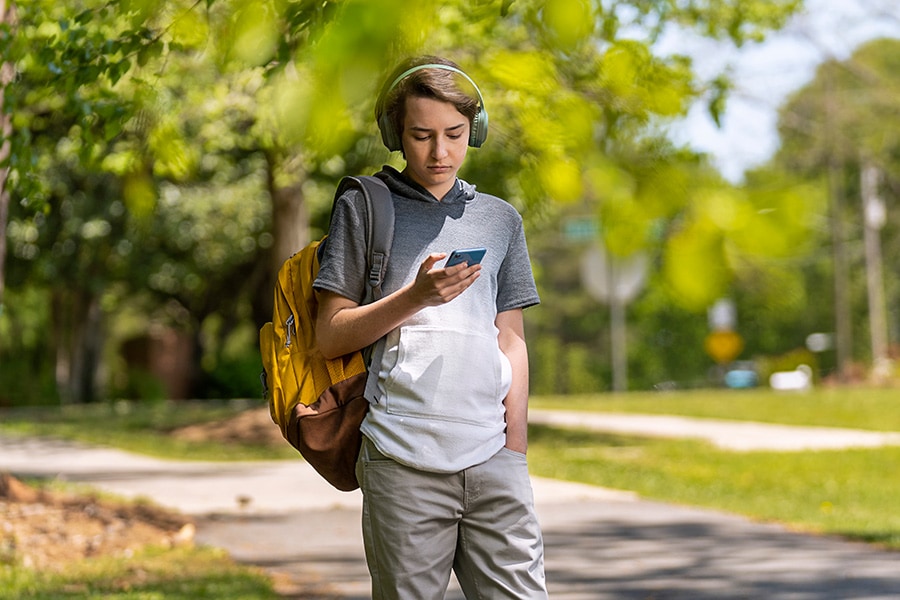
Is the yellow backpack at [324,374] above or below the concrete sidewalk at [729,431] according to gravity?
above

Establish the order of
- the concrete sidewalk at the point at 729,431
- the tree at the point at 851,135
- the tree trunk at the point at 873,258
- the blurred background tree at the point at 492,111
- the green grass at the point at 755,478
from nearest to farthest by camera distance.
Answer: the blurred background tree at the point at 492,111
the green grass at the point at 755,478
the tree at the point at 851,135
the concrete sidewalk at the point at 729,431
the tree trunk at the point at 873,258

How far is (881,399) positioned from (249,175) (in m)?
11.2

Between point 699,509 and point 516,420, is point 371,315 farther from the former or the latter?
point 699,509

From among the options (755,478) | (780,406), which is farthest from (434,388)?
(780,406)

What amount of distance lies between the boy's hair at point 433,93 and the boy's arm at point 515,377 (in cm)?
47

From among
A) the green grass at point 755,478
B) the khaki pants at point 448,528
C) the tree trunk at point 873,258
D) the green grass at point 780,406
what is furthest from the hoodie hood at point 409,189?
the tree trunk at point 873,258

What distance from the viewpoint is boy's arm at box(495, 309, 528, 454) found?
2967 mm

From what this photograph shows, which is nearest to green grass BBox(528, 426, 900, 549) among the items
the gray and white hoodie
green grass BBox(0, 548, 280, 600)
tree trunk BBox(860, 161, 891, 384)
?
green grass BBox(0, 548, 280, 600)

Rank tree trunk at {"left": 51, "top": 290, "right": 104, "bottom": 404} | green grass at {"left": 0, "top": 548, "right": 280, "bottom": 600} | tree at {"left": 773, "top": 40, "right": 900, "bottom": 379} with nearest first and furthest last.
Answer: green grass at {"left": 0, "top": 548, "right": 280, "bottom": 600} < tree at {"left": 773, "top": 40, "right": 900, "bottom": 379} < tree trunk at {"left": 51, "top": 290, "right": 104, "bottom": 404}

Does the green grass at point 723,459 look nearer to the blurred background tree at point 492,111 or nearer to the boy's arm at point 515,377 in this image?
the blurred background tree at point 492,111

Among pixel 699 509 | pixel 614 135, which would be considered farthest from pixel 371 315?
pixel 699 509

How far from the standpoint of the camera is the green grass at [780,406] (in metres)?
19.0

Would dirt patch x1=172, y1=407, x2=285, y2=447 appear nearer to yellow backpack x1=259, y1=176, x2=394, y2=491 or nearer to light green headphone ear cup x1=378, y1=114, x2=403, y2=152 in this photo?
yellow backpack x1=259, y1=176, x2=394, y2=491

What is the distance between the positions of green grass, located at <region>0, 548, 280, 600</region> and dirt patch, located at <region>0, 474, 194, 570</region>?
0.24 meters
